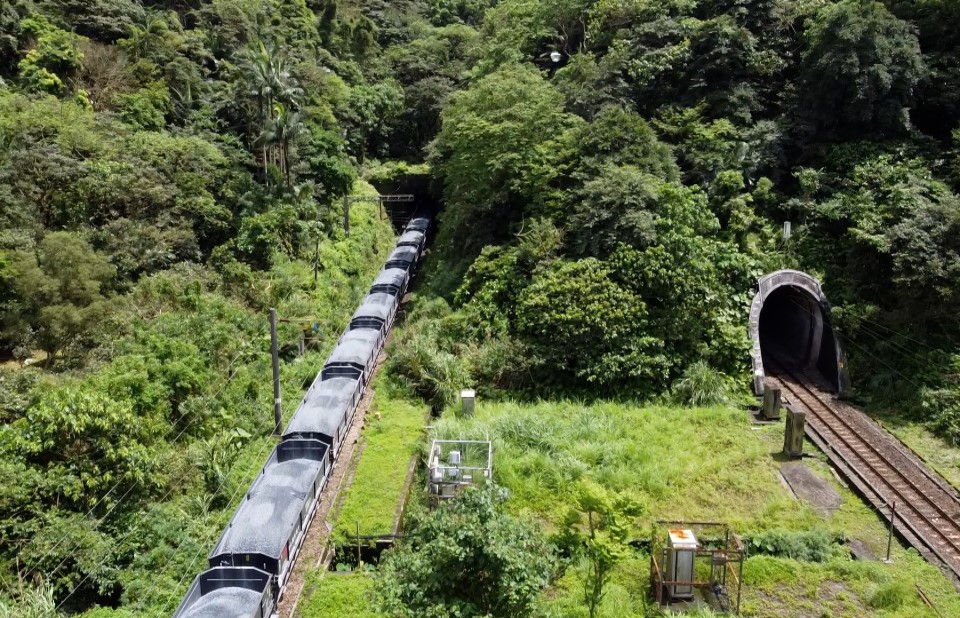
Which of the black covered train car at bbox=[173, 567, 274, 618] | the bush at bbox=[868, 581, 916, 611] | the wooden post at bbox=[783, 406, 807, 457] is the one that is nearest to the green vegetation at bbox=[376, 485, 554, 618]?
the black covered train car at bbox=[173, 567, 274, 618]

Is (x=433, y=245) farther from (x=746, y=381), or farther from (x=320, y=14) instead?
(x=320, y=14)

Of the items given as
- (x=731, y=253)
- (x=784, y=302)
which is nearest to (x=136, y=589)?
(x=731, y=253)

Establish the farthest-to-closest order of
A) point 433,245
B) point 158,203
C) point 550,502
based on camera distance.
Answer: point 433,245, point 158,203, point 550,502

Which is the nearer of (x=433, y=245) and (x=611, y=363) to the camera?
(x=611, y=363)

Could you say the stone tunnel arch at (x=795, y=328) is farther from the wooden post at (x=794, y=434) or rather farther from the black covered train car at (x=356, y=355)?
the black covered train car at (x=356, y=355)

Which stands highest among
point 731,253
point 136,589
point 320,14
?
point 320,14

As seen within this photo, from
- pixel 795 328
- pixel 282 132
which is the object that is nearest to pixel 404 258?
pixel 282 132
